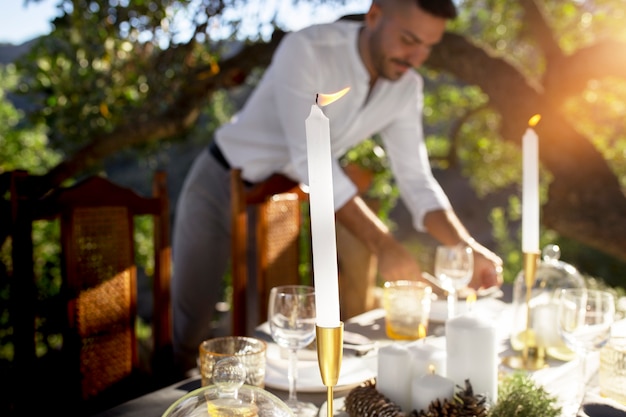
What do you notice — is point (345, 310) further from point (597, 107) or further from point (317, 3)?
point (597, 107)

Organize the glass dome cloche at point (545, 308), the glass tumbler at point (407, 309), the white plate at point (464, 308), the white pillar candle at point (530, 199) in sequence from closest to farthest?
the white pillar candle at point (530, 199) → the glass dome cloche at point (545, 308) → the glass tumbler at point (407, 309) → the white plate at point (464, 308)

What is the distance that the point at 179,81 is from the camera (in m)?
3.16

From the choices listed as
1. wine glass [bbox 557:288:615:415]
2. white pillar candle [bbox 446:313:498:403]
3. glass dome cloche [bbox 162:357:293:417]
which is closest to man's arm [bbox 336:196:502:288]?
wine glass [bbox 557:288:615:415]

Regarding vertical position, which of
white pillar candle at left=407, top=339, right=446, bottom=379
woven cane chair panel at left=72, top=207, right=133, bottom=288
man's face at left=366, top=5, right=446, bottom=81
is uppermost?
man's face at left=366, top=5, right=446, bottom=81

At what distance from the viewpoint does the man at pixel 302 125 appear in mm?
2123

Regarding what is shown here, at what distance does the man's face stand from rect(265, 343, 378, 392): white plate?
1.28 m

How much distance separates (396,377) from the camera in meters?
0.96

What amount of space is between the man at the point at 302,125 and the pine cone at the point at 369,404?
1.08m

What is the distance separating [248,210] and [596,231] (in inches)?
83.2

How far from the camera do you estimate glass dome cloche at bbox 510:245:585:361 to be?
131 cm

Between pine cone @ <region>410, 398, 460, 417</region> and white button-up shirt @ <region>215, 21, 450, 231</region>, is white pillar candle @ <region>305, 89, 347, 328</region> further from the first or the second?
white button-up shirt @ <region>215, 21, 450, 231</region>

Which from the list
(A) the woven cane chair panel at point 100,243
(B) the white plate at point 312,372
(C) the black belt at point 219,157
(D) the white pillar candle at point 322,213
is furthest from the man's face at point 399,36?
(D) the white pillar candle at point 322,213

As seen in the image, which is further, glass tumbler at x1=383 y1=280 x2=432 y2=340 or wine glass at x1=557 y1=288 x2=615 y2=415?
glass tumbler at x1=383 y1=280 x2=432 y2=340

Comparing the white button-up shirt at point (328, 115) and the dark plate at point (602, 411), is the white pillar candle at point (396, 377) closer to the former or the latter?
the dark plate at point (602, 411)
